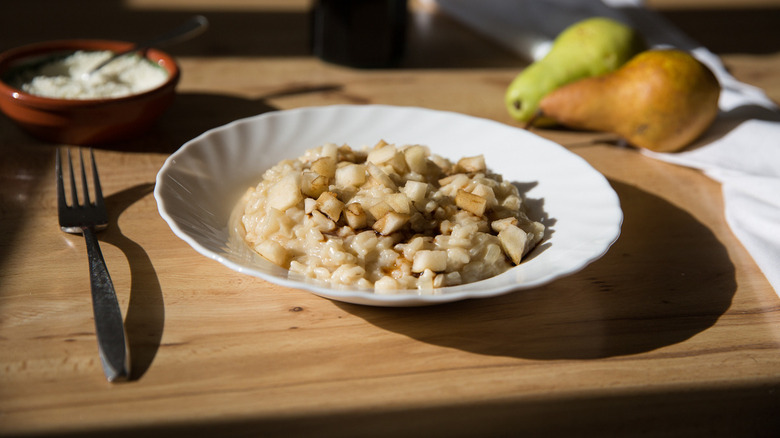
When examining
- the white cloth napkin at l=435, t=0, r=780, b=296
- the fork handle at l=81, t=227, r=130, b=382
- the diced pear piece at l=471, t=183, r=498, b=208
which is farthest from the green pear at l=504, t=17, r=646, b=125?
the fork handle at l=81, t=227, r=130, b=382

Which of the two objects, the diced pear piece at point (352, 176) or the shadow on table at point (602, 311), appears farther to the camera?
the diced pear piece at point (352, 176)

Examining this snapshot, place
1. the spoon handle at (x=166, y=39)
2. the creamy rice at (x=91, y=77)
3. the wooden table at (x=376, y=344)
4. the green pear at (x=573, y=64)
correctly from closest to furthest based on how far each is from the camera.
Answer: the wooden table at (x=376, y=344) < the creamy rice at (x=91, y=77) < the spoon handle at (x=166, y=39) < the green pear at (x=573, y=64)

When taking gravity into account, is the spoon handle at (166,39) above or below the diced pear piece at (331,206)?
below

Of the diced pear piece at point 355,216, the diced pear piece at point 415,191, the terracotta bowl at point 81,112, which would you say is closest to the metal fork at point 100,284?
the terracotta bowl at point 81,112

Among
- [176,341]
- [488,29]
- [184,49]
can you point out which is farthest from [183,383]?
[488,29]

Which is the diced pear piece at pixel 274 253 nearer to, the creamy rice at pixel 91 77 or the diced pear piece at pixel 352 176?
the diced pear piece at pixel 352 176

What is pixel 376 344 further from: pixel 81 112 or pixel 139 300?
pixel 81 112

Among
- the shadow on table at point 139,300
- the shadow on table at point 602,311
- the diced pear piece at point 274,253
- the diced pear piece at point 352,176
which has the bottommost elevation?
the shadow on table at point 139,300
